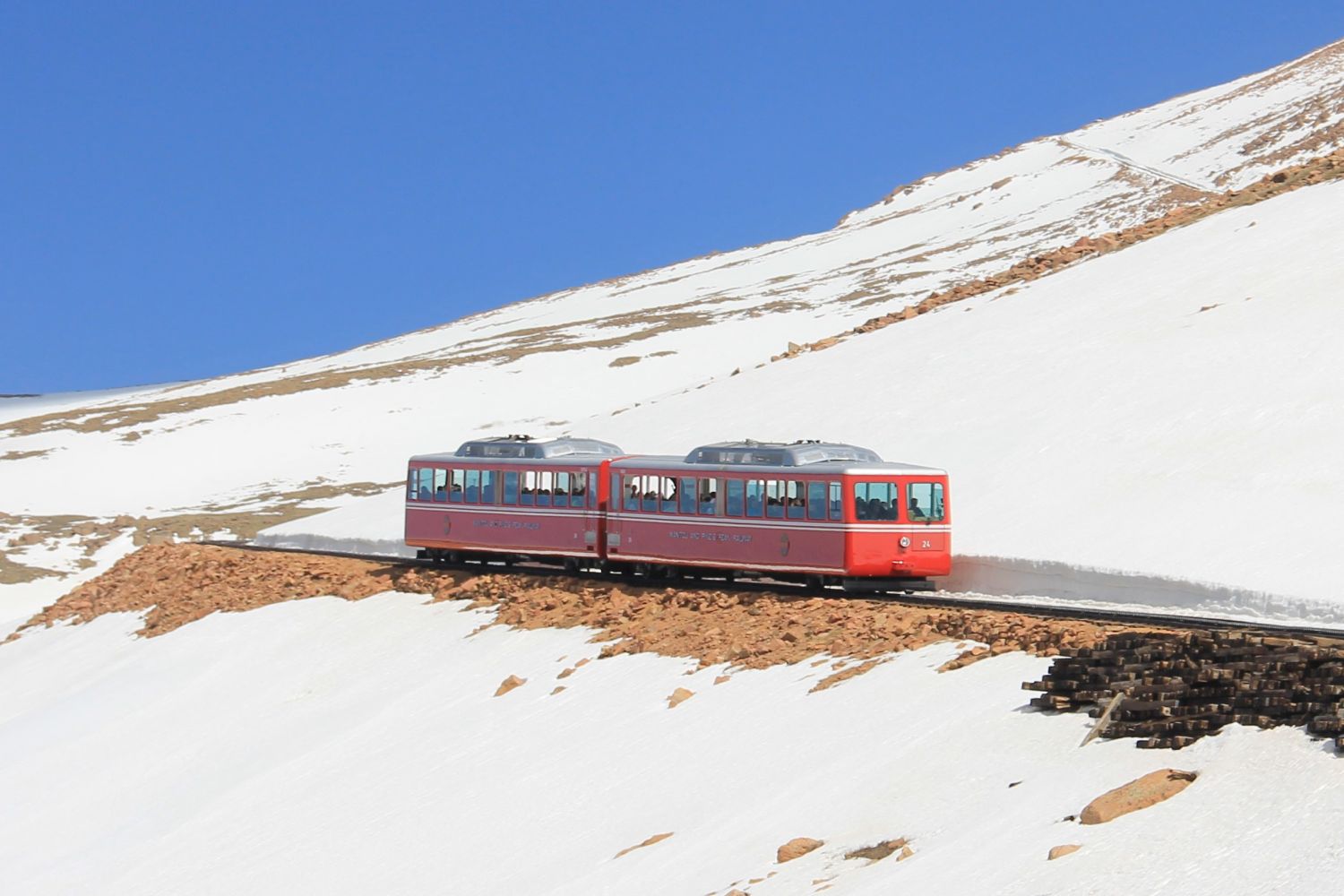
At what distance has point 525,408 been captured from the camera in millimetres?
75188

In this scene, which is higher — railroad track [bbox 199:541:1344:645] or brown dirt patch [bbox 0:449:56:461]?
brown dirt patch [bbox 0:449:56:461]

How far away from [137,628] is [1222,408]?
24.0 m

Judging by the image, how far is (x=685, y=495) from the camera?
93.4 feet

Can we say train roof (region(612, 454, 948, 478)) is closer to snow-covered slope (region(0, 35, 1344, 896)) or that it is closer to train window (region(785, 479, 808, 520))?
train window (region(785, 479, 808, 520))

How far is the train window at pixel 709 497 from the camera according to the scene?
27.7 meters

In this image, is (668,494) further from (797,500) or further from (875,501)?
(875,501)

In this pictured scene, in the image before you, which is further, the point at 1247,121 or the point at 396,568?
the point at 1247,121

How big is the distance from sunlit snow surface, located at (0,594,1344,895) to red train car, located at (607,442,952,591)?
2.93 meters

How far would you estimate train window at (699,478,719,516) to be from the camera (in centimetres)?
2773

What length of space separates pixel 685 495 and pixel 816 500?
3.26m

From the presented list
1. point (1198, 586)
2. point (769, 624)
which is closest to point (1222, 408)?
point (1198, 586)

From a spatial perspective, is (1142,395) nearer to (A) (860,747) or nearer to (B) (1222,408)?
(B) (1222,408)

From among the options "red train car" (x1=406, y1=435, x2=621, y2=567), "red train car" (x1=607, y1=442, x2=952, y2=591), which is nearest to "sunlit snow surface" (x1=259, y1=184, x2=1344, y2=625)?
"red train car" (x1=607, y1=442, x2=952, y2=591)

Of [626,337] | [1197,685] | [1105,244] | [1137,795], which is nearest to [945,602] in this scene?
[1197,685]
